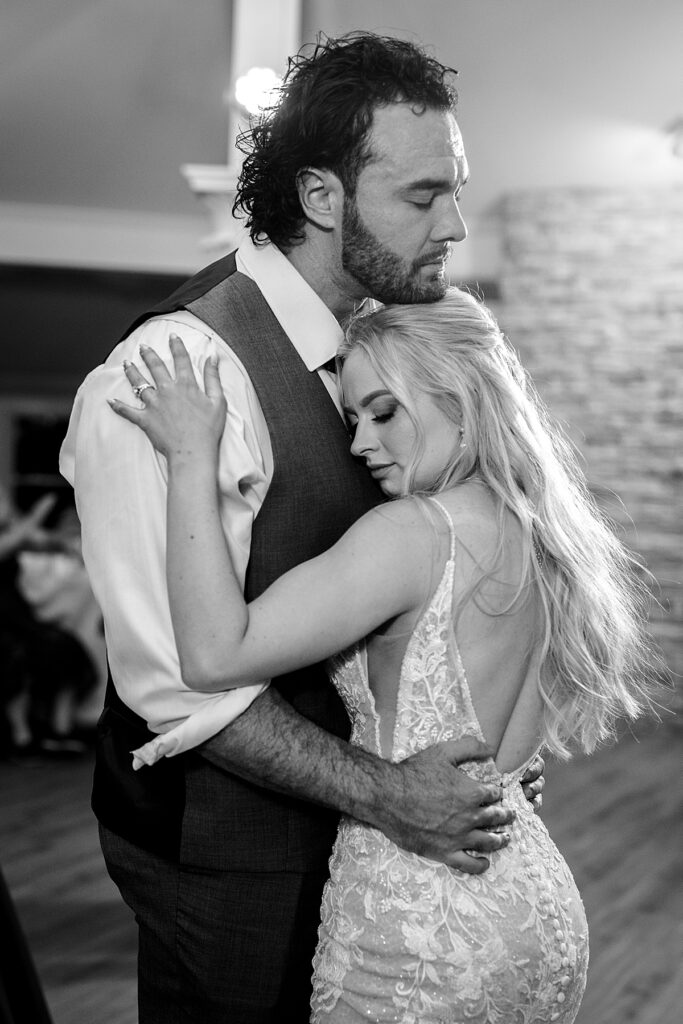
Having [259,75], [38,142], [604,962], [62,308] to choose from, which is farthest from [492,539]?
[62,308]

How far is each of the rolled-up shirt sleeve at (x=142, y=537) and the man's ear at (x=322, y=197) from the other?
0.30m

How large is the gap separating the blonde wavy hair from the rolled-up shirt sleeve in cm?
23

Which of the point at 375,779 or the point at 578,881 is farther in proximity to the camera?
the point at 578,881

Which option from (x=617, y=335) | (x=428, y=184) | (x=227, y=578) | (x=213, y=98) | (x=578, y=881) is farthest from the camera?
(x=617, y=335)

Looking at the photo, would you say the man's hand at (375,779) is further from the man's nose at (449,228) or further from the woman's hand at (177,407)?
the man's nose at (449,228)

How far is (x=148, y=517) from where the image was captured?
1.22m

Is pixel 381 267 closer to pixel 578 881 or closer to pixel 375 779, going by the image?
pixel 375 779

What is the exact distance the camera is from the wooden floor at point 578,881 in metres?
2.94

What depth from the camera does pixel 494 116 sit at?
637 cm

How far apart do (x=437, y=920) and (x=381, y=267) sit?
803 mm

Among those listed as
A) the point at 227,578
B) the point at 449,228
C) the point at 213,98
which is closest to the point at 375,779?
the point at 227,578

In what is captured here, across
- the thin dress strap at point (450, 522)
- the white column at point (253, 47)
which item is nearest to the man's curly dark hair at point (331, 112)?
the thin dress strap at point (450, 522)

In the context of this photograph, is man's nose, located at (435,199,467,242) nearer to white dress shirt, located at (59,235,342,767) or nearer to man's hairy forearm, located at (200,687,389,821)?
Answer: white dress shirt, located at (59,235,342,767)

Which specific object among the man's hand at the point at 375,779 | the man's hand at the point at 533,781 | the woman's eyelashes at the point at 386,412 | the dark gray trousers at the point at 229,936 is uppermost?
the woman's eyelashes at the point at 386,412
